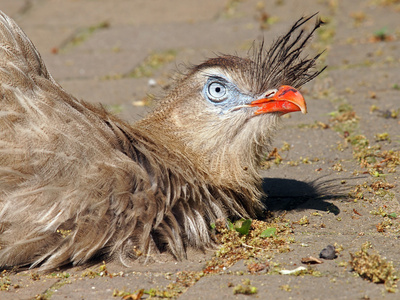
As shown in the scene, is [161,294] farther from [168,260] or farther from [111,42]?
[111,42]

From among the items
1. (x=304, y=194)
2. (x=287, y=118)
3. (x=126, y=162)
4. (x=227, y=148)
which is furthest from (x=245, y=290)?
(x=287, y=118)

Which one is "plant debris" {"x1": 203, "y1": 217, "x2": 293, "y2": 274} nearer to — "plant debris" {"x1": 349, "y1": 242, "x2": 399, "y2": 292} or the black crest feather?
"plant debris" {"x1": 349, "y1": 242, "x2": 399, "y2": 292}

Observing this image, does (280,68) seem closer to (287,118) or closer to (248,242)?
(248,242)

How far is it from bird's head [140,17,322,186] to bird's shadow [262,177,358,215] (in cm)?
36

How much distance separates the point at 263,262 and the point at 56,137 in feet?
3.73

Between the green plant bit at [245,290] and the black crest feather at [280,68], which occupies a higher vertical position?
the black crest feather at [280,68]

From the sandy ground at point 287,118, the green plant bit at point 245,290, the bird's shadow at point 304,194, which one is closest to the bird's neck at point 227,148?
the bird's shadow at point 304,194

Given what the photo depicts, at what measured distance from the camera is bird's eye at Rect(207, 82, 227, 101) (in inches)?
132

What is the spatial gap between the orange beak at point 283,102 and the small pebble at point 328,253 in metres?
0.73

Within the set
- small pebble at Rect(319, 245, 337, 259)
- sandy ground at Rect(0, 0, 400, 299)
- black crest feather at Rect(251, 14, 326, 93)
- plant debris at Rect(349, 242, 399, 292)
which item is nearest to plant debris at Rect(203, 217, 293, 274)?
sandy ground at Rect(0, 0, 400, 299)

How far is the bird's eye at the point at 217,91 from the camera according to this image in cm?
335

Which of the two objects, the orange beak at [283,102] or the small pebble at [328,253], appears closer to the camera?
the small pebble at [328,253]

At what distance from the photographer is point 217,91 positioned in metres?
3.36

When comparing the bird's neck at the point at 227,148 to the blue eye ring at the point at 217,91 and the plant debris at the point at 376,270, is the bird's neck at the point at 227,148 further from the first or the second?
the plant debris at the point at 376,270
